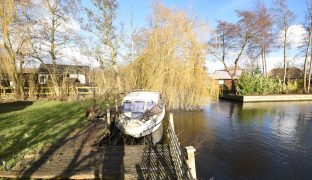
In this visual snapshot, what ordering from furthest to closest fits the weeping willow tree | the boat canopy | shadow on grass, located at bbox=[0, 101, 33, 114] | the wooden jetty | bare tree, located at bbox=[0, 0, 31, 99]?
bare tree, located at bbox=[0, 0, 31, 99] → the weeping willow tree → shadow on grass, located at bbox=[0, 101, 33, 114] → the boat canopy → the wooden jetty

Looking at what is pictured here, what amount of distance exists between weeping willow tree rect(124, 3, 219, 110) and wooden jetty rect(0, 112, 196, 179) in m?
9.12

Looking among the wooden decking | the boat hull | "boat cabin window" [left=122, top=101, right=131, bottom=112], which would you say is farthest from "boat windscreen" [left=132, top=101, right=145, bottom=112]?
the wooden decking

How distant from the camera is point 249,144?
10812mm

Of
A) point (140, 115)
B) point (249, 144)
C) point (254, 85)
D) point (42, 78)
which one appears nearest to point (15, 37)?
point (42, 78)

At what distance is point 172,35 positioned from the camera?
17.2 metres

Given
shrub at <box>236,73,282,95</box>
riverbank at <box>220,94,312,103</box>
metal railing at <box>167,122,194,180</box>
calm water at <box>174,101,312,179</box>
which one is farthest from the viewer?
shrub at <box>236,73,282,95</box>

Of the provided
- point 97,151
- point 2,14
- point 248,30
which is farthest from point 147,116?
point 248,30

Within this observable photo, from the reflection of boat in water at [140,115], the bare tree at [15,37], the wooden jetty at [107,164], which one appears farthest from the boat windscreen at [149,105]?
the bare tree at [15,37]

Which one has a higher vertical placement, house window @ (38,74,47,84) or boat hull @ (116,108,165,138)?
house window @ (38,74,47,84)

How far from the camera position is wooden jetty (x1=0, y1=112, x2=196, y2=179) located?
217 inches

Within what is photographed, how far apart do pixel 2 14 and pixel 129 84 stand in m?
12.9

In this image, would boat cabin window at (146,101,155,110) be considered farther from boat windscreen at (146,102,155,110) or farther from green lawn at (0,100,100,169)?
green lawn at (0,100,100,169)

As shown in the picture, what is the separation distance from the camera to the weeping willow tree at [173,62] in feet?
53.7

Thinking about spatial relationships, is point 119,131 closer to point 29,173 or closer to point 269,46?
point 29,173
